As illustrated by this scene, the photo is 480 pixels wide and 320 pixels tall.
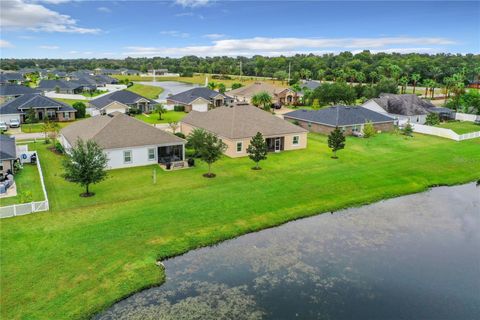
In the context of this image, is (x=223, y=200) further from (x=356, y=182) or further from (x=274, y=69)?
(x=274, y=69)

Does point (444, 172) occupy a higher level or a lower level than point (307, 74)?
lower

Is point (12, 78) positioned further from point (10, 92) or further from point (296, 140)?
point (296, 140)

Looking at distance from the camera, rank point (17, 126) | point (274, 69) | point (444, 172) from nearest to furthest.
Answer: point (444, 172), point (17, 126), point (274, 69)

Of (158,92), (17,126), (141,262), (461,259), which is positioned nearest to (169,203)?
(141,262)

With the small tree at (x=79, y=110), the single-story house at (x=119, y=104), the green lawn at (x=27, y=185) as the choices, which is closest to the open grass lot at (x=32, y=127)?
the small tree at (x=79, y=110)

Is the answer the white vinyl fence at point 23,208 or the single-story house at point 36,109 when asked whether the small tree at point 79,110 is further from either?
the white vinyl fence at point 23,208

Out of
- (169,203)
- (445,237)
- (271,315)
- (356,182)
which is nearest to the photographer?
(271,315)
